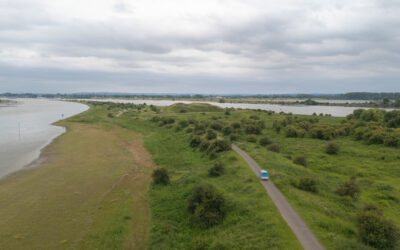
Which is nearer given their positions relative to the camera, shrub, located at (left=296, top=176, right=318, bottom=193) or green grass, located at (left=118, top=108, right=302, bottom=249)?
green grass, located at (left=118, top=108, right=302, bottom=249)

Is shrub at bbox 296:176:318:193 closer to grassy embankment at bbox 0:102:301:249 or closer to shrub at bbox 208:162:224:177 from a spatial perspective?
grassy embankment at bbox 0:102:301:249

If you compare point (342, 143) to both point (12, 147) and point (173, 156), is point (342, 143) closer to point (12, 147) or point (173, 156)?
point (173, 156)

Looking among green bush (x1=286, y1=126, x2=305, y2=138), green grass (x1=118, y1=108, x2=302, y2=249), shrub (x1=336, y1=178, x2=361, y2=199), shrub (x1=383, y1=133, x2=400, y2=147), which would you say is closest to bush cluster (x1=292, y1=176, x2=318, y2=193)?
shrub (x1=336, y1=178, x2=361, y2=199)

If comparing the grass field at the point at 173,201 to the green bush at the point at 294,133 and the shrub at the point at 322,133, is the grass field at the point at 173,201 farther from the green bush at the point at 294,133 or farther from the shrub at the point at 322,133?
the green bush at the point at 294,133

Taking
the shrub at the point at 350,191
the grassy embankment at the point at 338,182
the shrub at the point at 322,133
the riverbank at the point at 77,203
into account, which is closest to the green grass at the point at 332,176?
the grassy embankment at the point at 338,182

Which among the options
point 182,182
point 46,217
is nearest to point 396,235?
point 182,182
